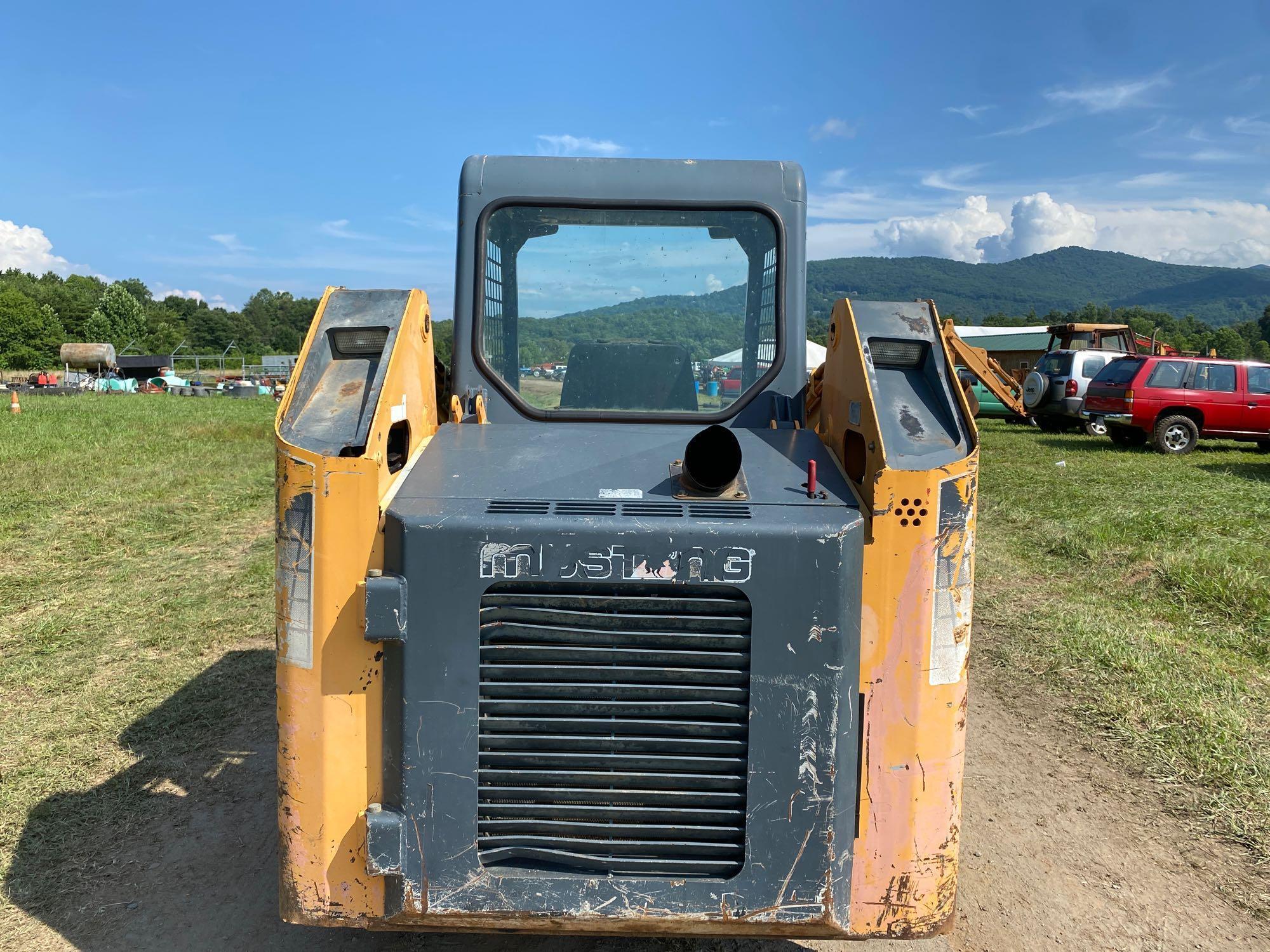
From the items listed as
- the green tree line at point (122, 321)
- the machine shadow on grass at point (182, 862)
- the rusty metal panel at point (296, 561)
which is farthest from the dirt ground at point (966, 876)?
the green tree line at point (122, 321)

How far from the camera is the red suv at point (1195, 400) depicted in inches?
621

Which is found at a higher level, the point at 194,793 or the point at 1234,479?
the point at 1234,479

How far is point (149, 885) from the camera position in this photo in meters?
3.26

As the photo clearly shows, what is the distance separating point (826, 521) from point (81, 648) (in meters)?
5.47

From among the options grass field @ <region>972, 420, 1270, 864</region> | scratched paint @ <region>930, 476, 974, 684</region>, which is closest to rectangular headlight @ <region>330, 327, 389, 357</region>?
scratched paint @ <region>930, 476, 974, 684</region>

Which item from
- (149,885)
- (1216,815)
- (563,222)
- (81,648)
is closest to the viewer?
(149,885)

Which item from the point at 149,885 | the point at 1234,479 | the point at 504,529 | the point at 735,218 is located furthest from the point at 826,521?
the point at 1234,479

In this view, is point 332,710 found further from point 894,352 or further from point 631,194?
point 631,194

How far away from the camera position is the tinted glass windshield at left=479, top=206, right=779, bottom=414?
134 inches

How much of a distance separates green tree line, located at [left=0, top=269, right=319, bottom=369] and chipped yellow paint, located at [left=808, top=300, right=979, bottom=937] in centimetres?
5423

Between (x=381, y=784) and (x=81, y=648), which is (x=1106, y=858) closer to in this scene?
(x=381, y=784)

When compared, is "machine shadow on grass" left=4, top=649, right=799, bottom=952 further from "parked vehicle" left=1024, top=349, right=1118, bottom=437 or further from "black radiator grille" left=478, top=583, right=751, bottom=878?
"parked vehicle" left=1024, top=349, right=1118, bottom=437

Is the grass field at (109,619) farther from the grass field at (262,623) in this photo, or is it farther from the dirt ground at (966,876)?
the dirt ground at (966,876)

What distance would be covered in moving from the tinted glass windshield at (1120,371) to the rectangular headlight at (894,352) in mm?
15522
